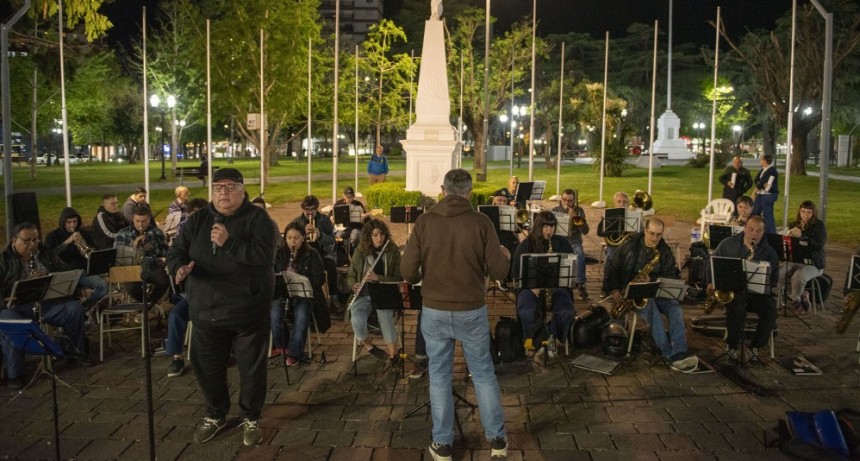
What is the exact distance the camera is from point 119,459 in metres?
5.42

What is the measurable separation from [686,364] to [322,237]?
5503 mm

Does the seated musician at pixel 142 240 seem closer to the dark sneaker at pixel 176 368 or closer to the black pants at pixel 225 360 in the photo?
the dark sneaker at pixel 176 368

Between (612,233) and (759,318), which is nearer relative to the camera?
(759,318)

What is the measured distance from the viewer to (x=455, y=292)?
5.12 meters

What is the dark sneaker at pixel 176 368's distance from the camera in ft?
24.1

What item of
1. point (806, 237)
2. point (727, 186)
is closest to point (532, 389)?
point (806, 237)

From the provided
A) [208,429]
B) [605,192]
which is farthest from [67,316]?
[605,192]

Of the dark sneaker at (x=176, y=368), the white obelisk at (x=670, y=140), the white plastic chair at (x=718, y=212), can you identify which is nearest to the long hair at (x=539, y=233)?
the dark sneaker at (x=176, y=368)

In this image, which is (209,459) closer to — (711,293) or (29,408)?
(29,408)

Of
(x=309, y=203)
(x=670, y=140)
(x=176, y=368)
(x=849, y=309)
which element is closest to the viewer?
(x=176, y=368)

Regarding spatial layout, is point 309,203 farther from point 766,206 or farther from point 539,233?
point 766,206

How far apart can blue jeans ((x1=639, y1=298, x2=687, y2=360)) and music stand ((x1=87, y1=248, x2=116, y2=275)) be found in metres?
6.03

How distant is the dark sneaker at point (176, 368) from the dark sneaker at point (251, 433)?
1868 mm

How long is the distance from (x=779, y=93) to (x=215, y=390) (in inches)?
1410
